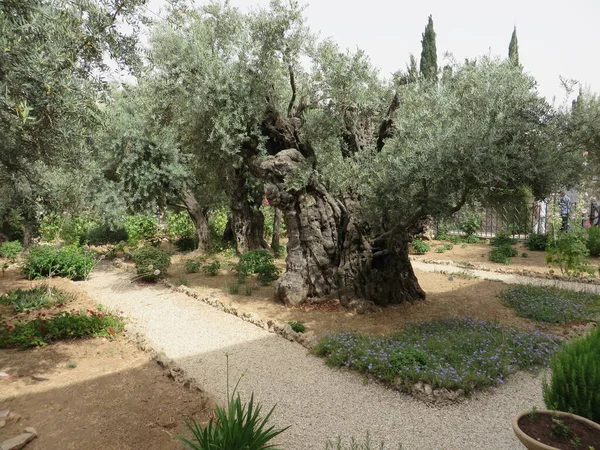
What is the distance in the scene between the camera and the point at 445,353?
5.66 m

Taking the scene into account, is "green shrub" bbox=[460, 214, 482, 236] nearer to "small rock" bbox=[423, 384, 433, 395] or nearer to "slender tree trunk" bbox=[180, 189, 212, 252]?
"slender tree trunk" bbox=[180, 189, 212, 252]

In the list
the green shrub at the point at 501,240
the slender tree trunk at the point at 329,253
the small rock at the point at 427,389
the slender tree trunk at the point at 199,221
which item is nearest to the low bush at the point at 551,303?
the slender tree trunk at the point at 329,253

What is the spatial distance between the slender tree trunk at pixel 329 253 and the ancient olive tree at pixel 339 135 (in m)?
0.02

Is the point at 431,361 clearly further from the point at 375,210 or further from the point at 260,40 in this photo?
the point at 260,40

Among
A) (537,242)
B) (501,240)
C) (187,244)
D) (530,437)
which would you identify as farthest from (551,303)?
(187,244)

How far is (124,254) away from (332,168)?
1230cm

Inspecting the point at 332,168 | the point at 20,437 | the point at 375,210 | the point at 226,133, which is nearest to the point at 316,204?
the point at 332,168

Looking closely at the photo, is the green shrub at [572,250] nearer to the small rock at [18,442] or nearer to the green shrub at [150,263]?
the green shrub at [150,263]

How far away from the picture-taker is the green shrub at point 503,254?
1352cm

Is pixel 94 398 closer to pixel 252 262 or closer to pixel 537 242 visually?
pixel 252 262

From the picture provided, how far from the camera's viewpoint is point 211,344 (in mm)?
7016

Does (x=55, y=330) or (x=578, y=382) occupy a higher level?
(x=578, y=382)

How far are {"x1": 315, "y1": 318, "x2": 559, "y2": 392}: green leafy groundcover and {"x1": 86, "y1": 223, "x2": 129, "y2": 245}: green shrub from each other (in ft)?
52.7

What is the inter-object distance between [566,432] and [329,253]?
618 centimetres
